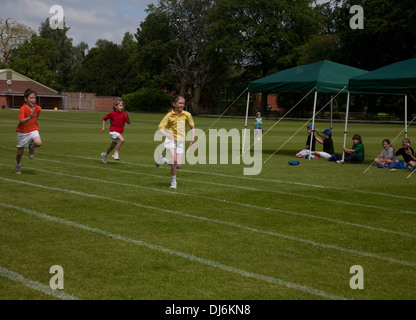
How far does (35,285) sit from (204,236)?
2573 mm

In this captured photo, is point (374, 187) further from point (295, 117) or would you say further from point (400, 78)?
point (295, 117)

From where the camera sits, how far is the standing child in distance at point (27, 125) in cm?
1235

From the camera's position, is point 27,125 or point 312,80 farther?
point 312,80

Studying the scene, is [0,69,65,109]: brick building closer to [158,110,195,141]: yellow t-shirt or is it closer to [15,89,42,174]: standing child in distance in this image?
[15,89,42,174]: standing child in distance

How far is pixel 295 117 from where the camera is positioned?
79062 millimetres

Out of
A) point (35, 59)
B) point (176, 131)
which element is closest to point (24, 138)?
point (176, 131)

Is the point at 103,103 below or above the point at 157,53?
below

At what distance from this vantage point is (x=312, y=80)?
1836 centimetres

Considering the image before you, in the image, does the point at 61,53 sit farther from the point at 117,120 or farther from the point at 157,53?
the point at 117,120

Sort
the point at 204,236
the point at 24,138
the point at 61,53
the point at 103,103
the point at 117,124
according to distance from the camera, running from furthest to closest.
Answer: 1. the point at 61,53
2. the point at 103,103
3. the point at 117,124
4. the point at 24,138
5. the point at 204,236

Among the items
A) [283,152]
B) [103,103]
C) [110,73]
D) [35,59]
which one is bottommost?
[283,152]

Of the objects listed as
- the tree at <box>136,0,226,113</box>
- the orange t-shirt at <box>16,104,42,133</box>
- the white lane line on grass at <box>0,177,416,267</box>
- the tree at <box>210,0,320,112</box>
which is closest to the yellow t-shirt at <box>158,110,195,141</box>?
the white lane line on grass at <box>0,177,416,267</box>

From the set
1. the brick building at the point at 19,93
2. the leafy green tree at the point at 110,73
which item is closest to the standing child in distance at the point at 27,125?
the brick building at the point at 19,93

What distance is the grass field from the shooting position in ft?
17.0
